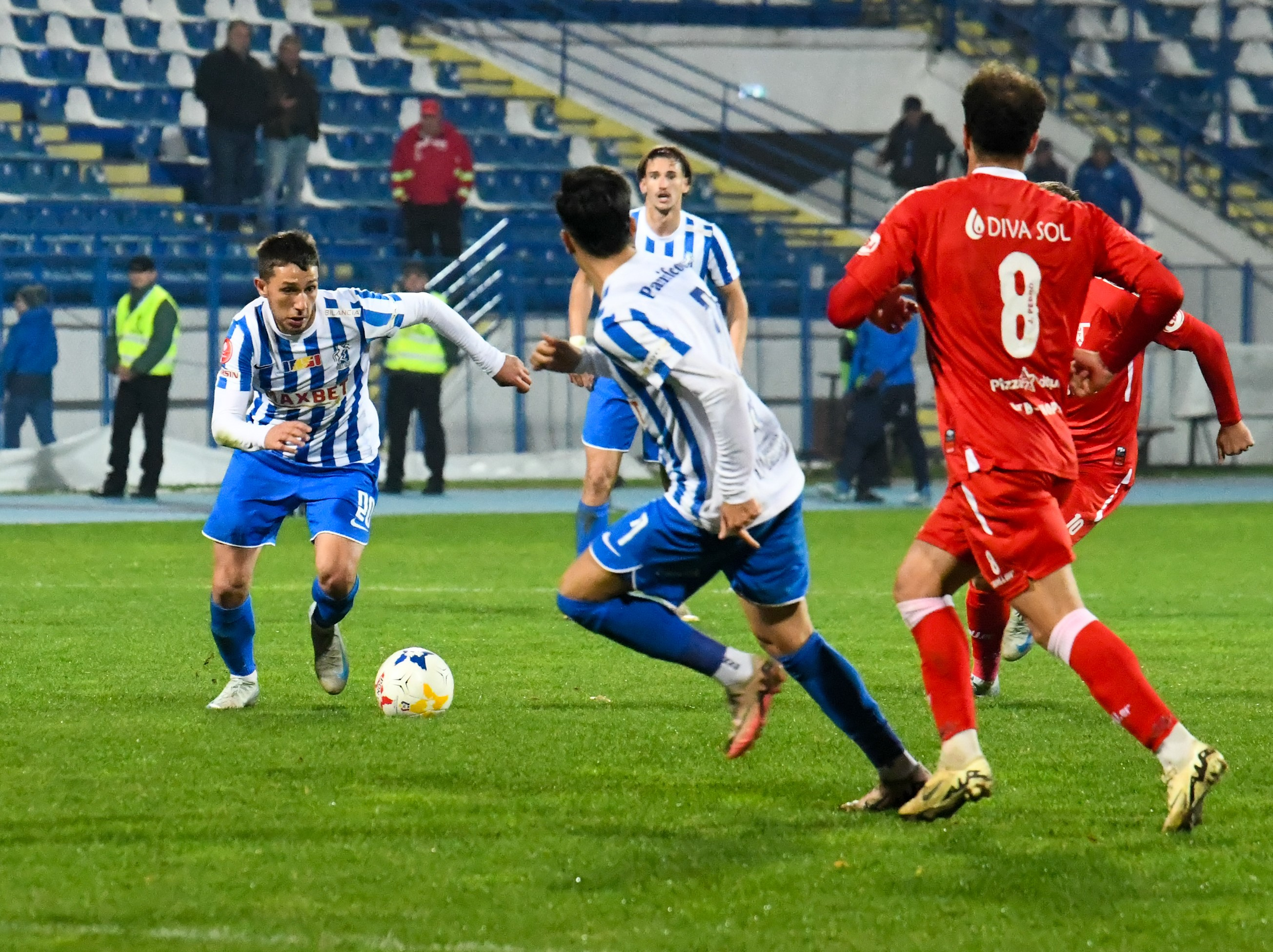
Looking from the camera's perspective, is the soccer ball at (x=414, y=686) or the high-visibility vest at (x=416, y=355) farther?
the high-visibility vest at (x=416, y=355)

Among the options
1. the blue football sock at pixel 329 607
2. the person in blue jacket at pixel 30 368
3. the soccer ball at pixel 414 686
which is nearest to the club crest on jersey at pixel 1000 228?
the soccer ball at pixel 414 686

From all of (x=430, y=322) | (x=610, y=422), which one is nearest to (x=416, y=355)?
(x=610, y=422)

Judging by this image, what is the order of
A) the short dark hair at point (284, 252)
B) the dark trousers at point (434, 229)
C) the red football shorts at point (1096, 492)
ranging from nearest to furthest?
the short dark hair at point (284, 252) → the red football shorts at point (1096, 492) → the dark trousers at point (434, 229)

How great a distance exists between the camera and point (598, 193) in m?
4.74

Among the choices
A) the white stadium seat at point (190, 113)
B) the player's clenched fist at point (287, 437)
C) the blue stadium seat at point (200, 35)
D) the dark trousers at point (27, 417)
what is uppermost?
the blue stadium seat at point (200, 35)

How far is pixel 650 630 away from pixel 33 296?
15.2 meters

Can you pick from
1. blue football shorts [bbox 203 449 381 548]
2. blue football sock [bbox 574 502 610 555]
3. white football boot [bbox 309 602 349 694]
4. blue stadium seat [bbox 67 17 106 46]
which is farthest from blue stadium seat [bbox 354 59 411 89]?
white football boot [bbox 309 602 349 694]

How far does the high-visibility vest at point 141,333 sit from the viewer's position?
1644 centimetres

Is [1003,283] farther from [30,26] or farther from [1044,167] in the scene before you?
[30,26]

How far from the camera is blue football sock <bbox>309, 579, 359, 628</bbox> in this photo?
22.3 feet

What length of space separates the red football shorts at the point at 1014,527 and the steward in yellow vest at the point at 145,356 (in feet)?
41.2

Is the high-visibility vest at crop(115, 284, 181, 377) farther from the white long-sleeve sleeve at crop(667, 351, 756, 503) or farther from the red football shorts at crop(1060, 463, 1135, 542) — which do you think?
the white long-sleeve sleeve at crop(667, 351, 756, 503)

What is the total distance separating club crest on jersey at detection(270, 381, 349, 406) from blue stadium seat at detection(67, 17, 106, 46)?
18.5 meters

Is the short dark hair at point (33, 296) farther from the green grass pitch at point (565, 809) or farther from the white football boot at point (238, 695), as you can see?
the white football boot at point (238, 695)
